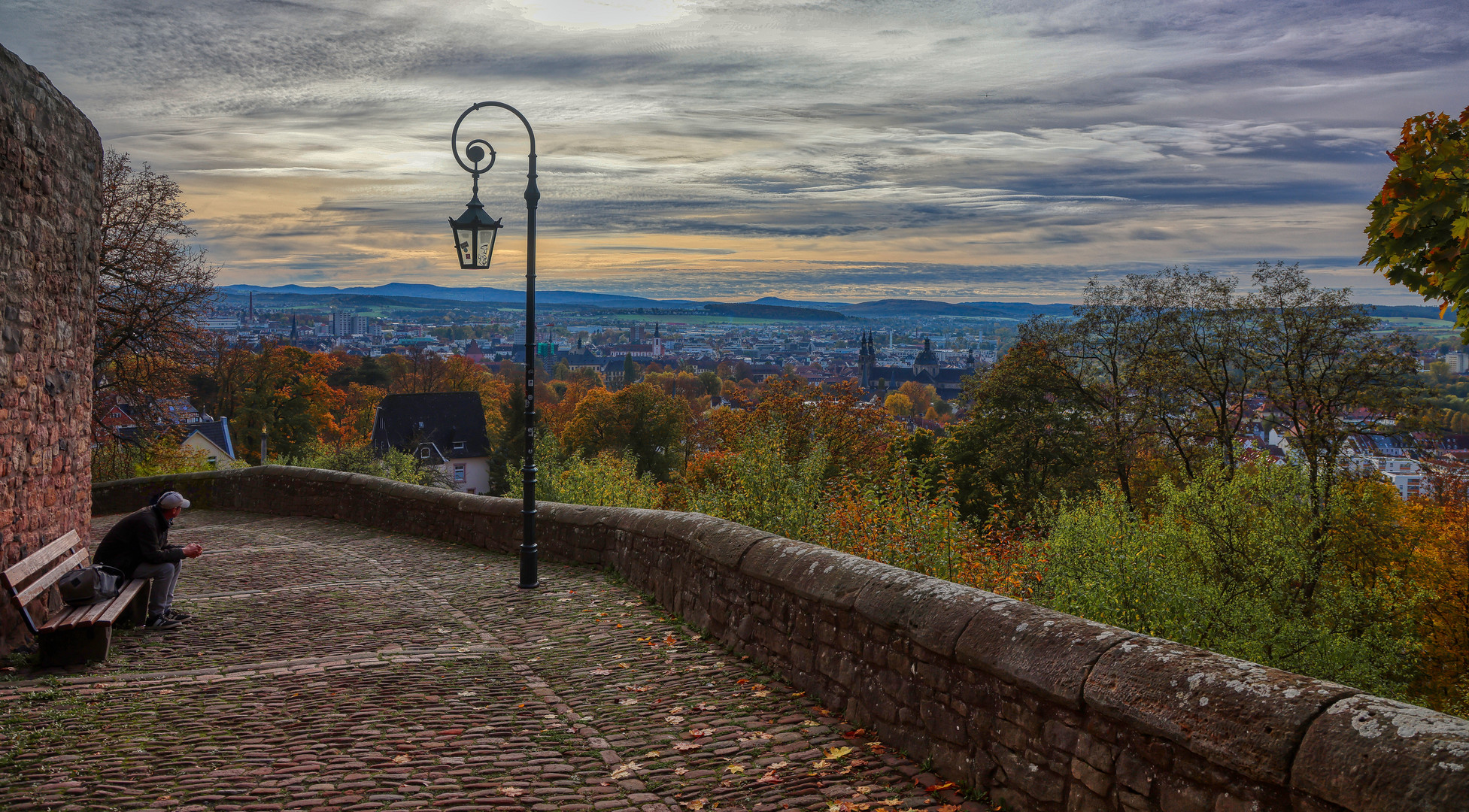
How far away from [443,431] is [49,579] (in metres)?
59.7

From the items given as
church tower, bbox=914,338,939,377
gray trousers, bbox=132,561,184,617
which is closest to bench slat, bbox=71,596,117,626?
gray trousers, bbox=132,561,184,617

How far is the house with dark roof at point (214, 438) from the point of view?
51.9 metres

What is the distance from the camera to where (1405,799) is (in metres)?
2.71

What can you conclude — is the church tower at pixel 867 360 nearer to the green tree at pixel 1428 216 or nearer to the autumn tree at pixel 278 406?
the autumn tree at pixel 278 406

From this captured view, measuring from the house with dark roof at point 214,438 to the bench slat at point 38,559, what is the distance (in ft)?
155

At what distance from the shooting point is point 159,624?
800 cm

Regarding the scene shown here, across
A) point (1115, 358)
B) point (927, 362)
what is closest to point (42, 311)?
point (1115, 358)

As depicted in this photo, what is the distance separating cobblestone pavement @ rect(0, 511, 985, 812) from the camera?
14.7ft

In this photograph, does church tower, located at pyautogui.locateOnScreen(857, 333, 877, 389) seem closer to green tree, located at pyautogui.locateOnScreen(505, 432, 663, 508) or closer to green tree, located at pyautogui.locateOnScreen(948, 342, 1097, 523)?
green tree, located at pyautogui.locateOnScreen(948, 342, 1097, 523)

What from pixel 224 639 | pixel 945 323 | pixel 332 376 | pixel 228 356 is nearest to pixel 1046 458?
pixel 224 639

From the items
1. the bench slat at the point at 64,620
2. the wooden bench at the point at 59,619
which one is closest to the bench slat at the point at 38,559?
the wooden bench at the point at 59,619

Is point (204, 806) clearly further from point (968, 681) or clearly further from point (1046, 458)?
point (1046, 458)

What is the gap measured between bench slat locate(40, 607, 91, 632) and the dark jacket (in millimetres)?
694

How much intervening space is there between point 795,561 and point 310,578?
6.83 metres
